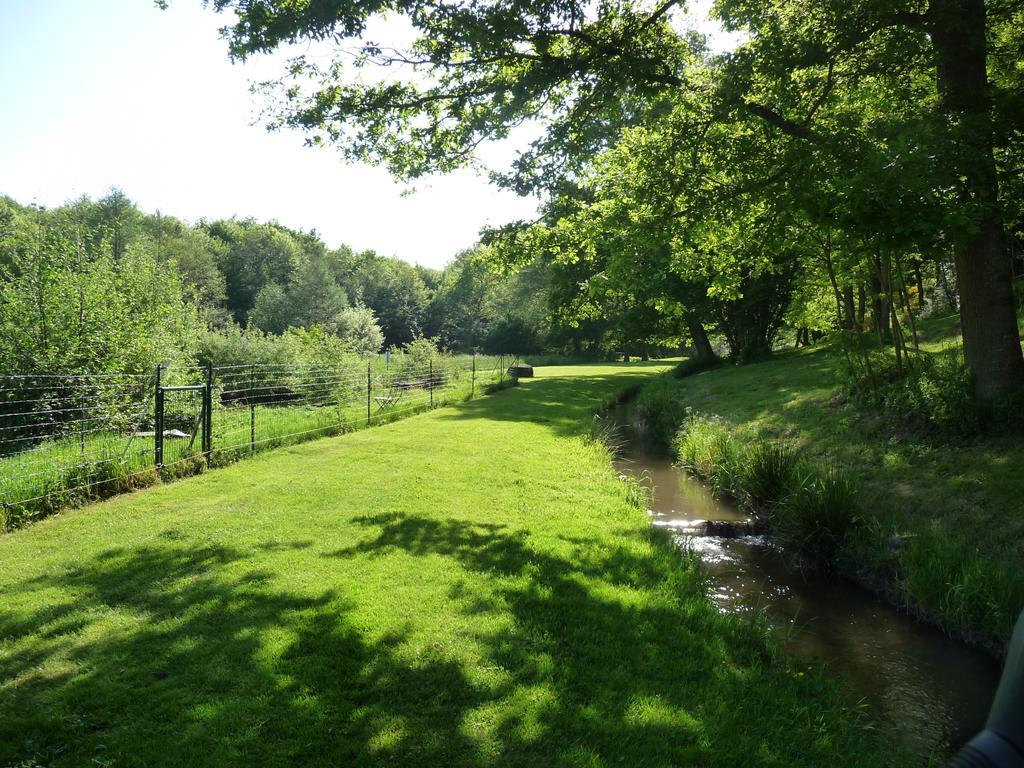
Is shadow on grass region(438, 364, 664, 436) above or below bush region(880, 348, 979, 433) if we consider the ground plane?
below

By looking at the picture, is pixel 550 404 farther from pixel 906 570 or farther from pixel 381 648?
pixel 381 648

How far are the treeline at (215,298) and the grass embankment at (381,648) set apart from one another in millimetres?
7219

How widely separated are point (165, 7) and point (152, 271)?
14.5 metres

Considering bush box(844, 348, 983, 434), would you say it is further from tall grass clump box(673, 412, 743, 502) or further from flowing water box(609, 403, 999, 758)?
flowing water box(609, 403, 999, 758)

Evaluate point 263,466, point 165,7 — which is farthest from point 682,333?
point 165,7

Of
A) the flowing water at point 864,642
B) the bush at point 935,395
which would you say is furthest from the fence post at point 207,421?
the bush at point 935,395

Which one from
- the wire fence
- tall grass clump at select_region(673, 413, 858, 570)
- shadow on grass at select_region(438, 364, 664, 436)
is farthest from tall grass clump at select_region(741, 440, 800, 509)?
the wire fence

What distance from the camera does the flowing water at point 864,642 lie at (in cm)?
483

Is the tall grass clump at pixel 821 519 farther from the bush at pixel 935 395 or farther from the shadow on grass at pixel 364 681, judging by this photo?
the shadow on grass at pixel 364 681

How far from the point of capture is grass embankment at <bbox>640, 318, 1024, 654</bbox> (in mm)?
5969

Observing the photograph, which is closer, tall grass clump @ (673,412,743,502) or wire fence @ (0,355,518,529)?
wire fence @ (0,355,518,529)

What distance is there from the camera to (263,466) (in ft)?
36.8

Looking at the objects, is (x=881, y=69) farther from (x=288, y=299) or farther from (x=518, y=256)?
(x=288, y=299)

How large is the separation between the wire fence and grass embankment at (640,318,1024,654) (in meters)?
9.89
